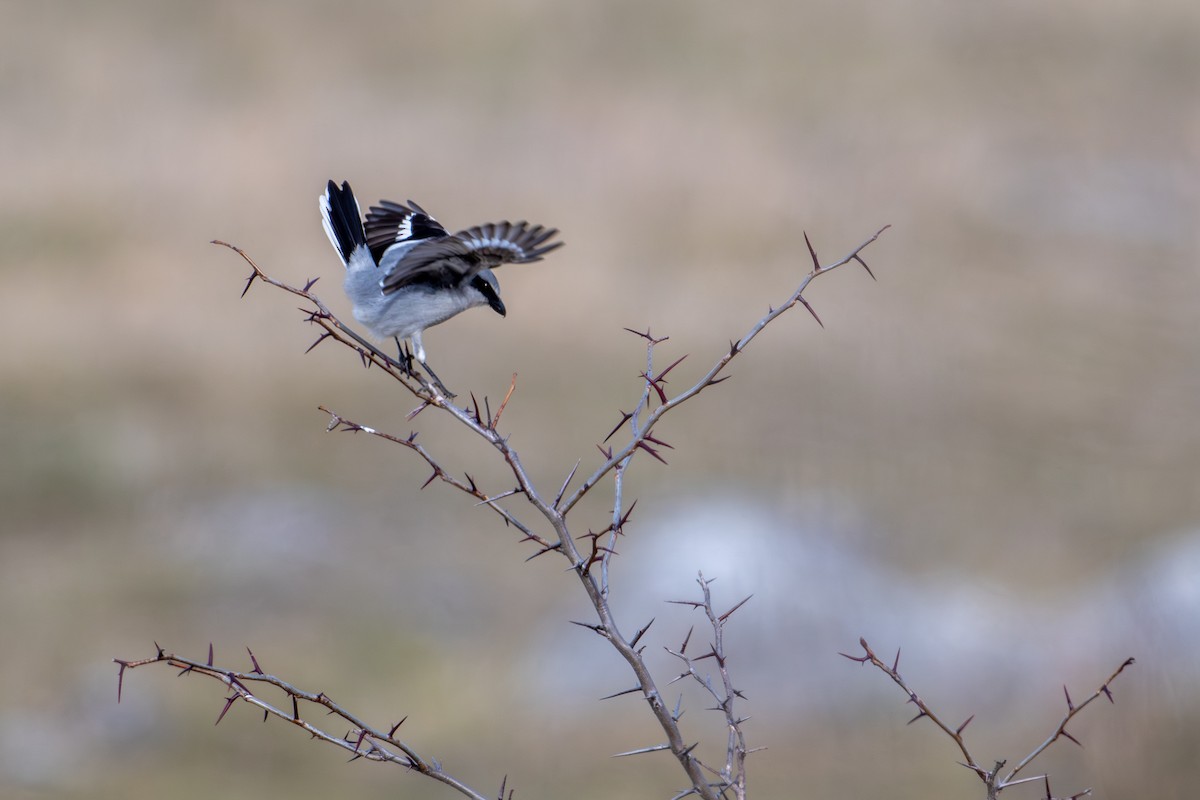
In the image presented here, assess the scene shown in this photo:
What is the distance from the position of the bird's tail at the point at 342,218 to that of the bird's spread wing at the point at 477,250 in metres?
0.75

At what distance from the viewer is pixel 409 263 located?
3.21 metres

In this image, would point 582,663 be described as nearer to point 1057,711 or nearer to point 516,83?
point 1057,711

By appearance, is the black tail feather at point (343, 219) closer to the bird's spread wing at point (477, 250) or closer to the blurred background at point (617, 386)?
the bird's spread wing at point (477, 250)

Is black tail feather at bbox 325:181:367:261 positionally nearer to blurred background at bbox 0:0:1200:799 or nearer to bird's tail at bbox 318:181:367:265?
bird's tail at bbox 318:181:367:265

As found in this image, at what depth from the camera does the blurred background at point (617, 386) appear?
360 inches

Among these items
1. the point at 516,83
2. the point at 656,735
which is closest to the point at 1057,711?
the point at 656,735

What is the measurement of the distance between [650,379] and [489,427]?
0.37 meters

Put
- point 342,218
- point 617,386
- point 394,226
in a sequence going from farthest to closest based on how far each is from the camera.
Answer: point 617,386 < point 342,218 < point 394,226

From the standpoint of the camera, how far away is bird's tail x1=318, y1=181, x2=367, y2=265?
4035mm

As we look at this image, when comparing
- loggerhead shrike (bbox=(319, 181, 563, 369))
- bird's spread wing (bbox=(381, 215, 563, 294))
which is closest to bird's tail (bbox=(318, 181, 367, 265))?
loggerhead shrike (bbox=(319, 181, 563, 369))

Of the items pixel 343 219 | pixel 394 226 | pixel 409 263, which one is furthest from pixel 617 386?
pixel 409 263

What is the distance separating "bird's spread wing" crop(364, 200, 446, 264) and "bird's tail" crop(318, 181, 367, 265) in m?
0.19

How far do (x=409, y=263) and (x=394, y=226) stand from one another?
2.22ft

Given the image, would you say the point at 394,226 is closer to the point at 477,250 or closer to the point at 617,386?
the point at 477,250
